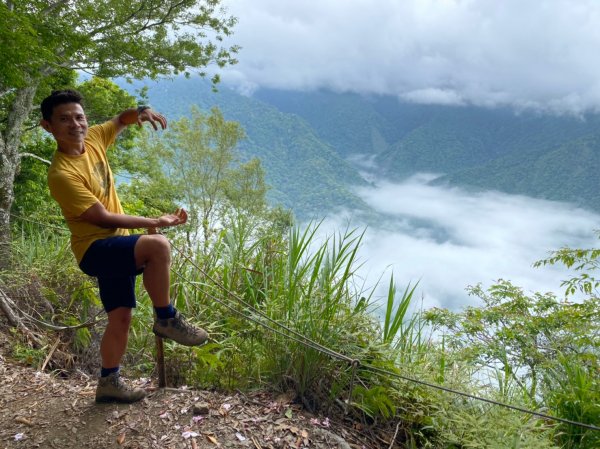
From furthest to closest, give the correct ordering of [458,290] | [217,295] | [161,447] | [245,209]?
[458,290], [245,209], [217,295], [161,447]

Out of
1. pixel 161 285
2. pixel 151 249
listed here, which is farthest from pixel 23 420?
pixel 151 249

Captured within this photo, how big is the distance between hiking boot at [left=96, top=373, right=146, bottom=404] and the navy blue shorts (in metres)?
0.37

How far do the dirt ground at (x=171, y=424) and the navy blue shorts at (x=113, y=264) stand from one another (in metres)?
0.54

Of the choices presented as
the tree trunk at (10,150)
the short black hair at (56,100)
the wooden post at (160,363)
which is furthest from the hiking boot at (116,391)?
the tree trunk at (10,150)

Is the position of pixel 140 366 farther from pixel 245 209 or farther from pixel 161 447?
pixel 245 209

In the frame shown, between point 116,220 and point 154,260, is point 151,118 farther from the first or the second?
point 154,260

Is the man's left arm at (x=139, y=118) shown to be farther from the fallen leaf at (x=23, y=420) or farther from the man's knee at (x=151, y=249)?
the fallen leaf at (x=23, y=420)

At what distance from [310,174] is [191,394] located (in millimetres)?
192179

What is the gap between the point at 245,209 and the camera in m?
3.94

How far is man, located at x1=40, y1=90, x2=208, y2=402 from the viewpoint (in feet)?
6.40

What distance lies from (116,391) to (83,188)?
3.16 feet

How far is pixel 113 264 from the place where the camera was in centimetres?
203

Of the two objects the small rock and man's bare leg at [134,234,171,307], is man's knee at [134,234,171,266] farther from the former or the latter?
the small rock

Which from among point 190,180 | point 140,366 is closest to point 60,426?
point 140,366
